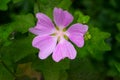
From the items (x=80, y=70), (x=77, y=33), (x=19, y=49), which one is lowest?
(x=80, y=70)

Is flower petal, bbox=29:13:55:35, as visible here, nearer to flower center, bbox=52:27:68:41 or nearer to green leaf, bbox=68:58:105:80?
flower center, bbox=52:27:68:41

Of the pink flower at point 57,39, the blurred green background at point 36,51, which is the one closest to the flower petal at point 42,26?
the pink flower at point 57,39

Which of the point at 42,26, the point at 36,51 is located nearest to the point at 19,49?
the point at 36,51

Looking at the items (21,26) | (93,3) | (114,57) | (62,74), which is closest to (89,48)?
(62,74)

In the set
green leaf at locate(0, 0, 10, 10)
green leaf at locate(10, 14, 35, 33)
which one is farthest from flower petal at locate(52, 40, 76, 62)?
green leaf at locate(0, 0, 10, 10)

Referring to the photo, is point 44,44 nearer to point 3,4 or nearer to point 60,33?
point 60,33

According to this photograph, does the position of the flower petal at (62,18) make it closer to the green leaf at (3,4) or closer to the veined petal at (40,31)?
the veined petal at (40,31)

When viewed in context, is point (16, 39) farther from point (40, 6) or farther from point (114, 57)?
point (114, 57)
